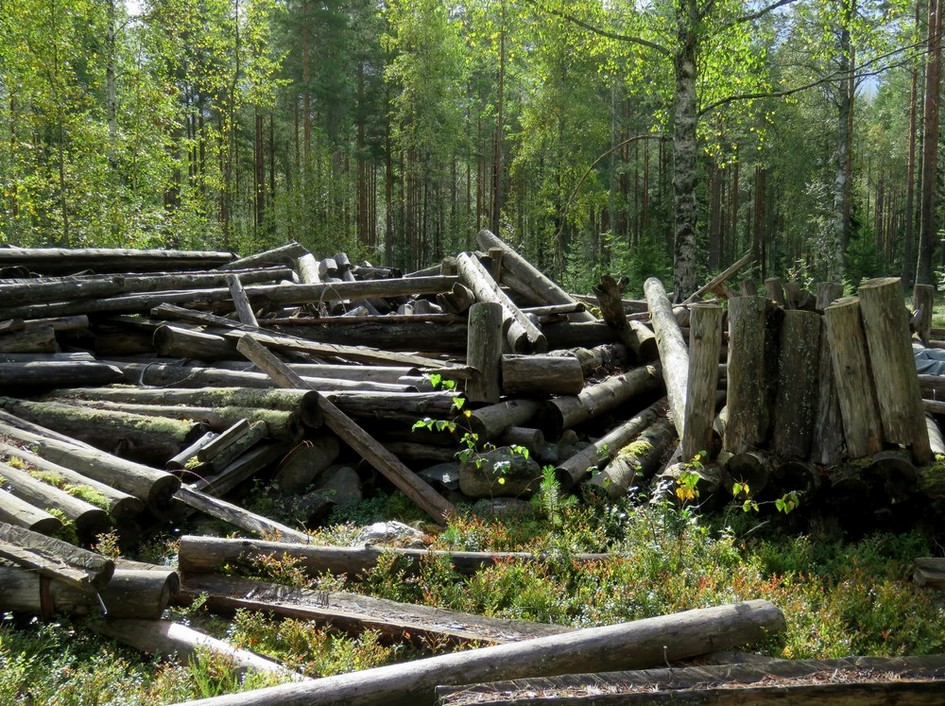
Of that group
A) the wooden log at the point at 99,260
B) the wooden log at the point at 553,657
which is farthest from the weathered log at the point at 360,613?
the wooden log at the point at 99,260

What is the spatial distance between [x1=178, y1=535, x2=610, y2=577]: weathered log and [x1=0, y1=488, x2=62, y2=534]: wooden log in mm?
903

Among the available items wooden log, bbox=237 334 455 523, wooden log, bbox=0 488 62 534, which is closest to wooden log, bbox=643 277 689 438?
wooden log, bbox=237 334 455 523

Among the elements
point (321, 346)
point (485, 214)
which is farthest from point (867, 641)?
point (485, 214)

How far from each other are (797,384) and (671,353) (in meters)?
2.95

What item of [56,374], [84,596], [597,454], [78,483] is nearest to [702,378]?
[597,454]

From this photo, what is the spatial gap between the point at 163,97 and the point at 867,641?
803 inches

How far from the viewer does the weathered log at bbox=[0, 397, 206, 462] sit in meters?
7.29

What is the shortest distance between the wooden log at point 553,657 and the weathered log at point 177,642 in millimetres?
470

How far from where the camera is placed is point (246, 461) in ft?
23.4

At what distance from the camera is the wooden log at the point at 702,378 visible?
20.8 ft

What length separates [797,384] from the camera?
6.24 meters

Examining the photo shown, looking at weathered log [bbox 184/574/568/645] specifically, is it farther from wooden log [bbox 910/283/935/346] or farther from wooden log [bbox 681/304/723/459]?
wooden log [bbox 910/283/935/346]

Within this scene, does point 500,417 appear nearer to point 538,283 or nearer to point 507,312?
point 507,312

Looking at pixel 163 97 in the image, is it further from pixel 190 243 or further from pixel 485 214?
pixel 485 214
